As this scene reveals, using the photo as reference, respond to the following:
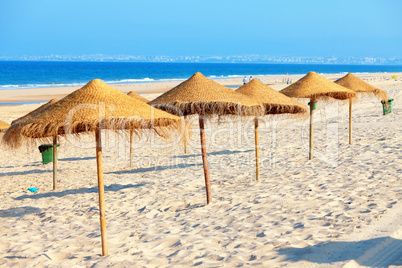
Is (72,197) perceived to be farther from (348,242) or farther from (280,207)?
(348,242)

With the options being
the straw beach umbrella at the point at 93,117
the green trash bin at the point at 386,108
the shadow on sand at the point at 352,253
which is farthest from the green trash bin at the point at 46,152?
the green trash bin at the point at 386,108

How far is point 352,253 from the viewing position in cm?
403

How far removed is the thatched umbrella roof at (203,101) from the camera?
5910 millimetres

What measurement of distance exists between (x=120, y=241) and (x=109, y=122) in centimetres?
171

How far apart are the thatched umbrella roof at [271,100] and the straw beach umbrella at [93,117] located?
3038mm

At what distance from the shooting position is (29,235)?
5.40 meters

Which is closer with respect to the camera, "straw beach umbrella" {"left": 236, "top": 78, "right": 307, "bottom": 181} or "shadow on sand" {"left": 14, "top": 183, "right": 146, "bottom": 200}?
"straw beach umbrella" {"left": 236, "top": 78, "right": 307, "bottom": 181}

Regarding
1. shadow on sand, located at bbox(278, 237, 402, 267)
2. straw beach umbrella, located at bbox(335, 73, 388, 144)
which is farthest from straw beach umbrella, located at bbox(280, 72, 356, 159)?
shadow on sand, located at bbox(278, 237, 402, 267)

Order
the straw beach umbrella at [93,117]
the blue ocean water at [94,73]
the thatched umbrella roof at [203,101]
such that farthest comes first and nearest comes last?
the blue ocean water at [94,73] < the thatched umbrella roof at [203,101] < the straw beach umbrella at [93,117]

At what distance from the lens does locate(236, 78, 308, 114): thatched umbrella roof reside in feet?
23.8

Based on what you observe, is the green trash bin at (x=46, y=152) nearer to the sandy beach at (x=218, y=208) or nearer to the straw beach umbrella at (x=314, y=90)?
the sandy beach at (x=218, y=208)

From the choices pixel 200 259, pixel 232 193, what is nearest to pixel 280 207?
pixel 232 193

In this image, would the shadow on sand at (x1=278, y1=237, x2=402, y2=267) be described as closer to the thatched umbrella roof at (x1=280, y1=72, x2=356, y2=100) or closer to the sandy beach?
→ the sandy beach

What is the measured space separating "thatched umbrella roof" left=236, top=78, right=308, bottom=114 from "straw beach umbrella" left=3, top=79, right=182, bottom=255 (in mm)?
3038
